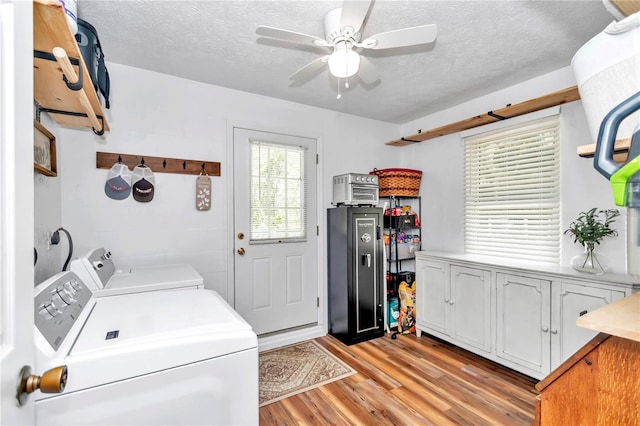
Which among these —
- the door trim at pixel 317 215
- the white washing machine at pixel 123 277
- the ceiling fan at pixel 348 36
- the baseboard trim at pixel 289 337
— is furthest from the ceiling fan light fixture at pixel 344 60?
the baseboard trim at pixel 289 337

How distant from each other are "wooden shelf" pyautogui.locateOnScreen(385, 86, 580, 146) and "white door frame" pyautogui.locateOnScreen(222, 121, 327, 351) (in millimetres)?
1164

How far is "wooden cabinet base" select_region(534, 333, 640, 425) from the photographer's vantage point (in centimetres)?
74

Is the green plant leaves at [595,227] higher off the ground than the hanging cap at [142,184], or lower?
lower

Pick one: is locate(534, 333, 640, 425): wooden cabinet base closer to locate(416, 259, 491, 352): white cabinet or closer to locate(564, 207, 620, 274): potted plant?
locate(564, 207, 620, 274): potted plant

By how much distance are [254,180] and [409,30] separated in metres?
1.91

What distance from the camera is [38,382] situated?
63 centimetres

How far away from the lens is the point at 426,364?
2.65 m

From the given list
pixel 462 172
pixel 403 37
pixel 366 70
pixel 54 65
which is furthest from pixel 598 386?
pixel 462 172

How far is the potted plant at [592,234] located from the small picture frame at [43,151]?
3316mm

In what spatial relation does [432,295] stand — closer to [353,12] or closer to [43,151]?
[353,12]

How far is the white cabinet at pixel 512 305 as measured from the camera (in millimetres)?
2096

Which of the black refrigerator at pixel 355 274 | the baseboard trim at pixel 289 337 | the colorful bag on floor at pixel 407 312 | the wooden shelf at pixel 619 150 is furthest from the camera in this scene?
the colorful bag on floor at pixel 407 312

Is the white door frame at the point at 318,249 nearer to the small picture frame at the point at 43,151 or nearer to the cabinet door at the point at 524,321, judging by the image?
the small picture frame at the point at 43,151

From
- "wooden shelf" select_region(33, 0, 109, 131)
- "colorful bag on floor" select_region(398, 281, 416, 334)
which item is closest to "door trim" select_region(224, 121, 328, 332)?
"colorful bag on floor" select_region(398, 281, 416, 334)
